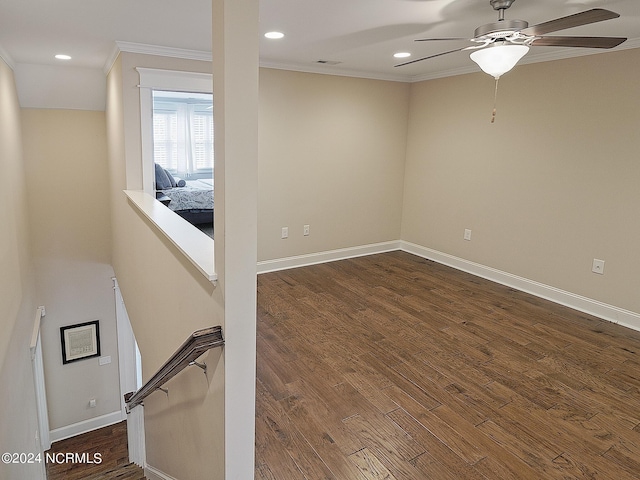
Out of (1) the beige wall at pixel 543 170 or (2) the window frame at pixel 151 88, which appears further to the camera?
(2) the window frame at pixel 151 88

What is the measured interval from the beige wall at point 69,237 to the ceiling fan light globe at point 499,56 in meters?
4.89

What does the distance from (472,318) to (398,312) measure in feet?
2.12

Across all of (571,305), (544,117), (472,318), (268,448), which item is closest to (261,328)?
(268,448)

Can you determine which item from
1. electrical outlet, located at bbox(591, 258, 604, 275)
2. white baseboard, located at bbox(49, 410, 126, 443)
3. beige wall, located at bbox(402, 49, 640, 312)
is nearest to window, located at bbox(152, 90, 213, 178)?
white baseboard, located at bbox(49, 410, 126, 443)

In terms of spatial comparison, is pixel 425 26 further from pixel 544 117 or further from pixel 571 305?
pixel 571 305

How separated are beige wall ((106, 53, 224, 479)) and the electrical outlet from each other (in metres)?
3.55

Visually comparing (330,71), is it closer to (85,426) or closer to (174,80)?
(174,80)

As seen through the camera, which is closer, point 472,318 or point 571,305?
point 472,318

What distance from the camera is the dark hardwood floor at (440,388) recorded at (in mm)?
2100

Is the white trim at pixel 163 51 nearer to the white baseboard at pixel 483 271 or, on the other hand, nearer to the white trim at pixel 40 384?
the white baseboard at pixel 483 271

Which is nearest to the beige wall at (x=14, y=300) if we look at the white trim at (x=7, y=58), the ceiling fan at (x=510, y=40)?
the white trim at (x=7, y=58)

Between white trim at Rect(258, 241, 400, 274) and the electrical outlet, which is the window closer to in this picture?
white trim at Rect(258, 241, 400, 274)

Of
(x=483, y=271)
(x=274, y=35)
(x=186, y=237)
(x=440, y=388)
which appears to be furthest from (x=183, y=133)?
(x=440, y=388)

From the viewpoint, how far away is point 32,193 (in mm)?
5363
